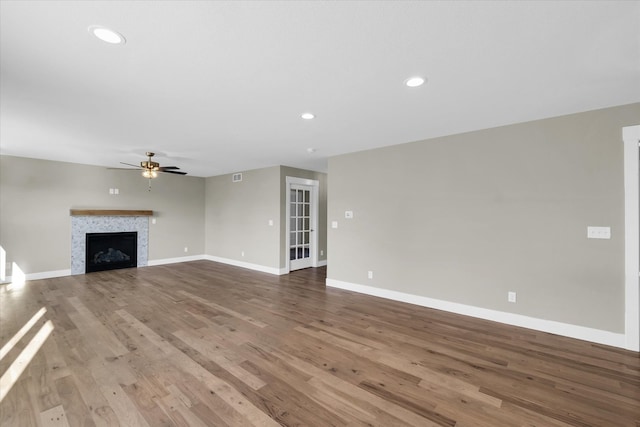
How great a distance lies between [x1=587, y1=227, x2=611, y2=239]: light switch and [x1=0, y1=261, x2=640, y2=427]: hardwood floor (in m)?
1.12

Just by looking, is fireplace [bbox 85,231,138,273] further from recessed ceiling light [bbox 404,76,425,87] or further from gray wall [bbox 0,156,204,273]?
recessed ceiling light [bbox 404,76,425,87]

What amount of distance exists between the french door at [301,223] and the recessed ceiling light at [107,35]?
14.6ft

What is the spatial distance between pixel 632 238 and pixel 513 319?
1415mm

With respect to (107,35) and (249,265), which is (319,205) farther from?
(107,35)

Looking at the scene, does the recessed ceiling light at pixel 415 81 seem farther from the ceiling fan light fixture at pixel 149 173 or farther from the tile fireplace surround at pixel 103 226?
the tile fireplace surround at pixel 103 226

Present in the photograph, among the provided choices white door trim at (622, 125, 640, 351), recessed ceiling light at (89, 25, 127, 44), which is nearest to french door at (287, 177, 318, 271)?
recessed ceiling light at (89, 25, 127, 44)

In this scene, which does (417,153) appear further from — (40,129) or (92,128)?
(40,129)

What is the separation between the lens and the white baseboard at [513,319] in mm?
2758

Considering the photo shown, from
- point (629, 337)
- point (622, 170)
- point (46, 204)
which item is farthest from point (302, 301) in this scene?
point (46, 204)

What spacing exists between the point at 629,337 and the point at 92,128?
6530 millimetres

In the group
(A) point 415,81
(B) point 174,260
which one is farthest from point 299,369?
(B) point 174,260

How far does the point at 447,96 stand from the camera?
251cm

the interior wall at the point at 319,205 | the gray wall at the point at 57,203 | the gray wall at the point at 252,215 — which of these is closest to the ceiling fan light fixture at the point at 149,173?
the gray wall at the point at 252,215

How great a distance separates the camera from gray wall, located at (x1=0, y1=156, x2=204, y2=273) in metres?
5.18
